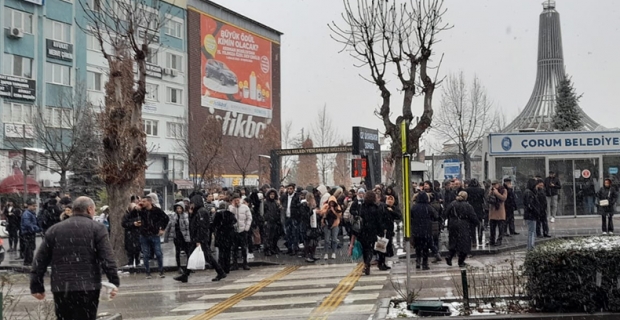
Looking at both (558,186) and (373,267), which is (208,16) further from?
(373,267)

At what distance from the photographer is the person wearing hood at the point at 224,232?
17.1 meters

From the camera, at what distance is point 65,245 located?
7723 millimetres

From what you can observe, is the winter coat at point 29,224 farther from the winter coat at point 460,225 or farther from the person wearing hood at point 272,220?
the winter coat at point 460,225

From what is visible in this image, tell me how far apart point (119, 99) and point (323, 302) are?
10.4 m

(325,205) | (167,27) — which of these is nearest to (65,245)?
(325,205)

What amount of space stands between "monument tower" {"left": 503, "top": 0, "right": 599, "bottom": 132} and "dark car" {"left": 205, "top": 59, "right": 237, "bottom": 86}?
2803cm

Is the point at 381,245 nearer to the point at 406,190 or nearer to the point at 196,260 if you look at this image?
the point at 196,260

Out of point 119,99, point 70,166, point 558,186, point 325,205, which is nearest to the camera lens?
point 325,205

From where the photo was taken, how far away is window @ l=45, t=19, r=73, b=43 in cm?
4823

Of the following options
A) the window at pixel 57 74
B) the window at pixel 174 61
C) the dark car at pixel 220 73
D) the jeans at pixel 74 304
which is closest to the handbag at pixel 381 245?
the jeans at pixel 74 304

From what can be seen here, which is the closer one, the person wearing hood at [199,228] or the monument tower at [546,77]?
the person wearing hood at [199,228]

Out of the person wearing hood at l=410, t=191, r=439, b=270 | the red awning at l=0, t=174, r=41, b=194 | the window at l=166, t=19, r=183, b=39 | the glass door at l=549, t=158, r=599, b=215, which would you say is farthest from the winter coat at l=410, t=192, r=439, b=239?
the window at l=166, t=19, r=183, b=39

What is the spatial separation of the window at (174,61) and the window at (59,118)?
17958mm

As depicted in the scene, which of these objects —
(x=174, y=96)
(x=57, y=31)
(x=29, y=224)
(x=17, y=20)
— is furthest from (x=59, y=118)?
(x=174, y=96)
